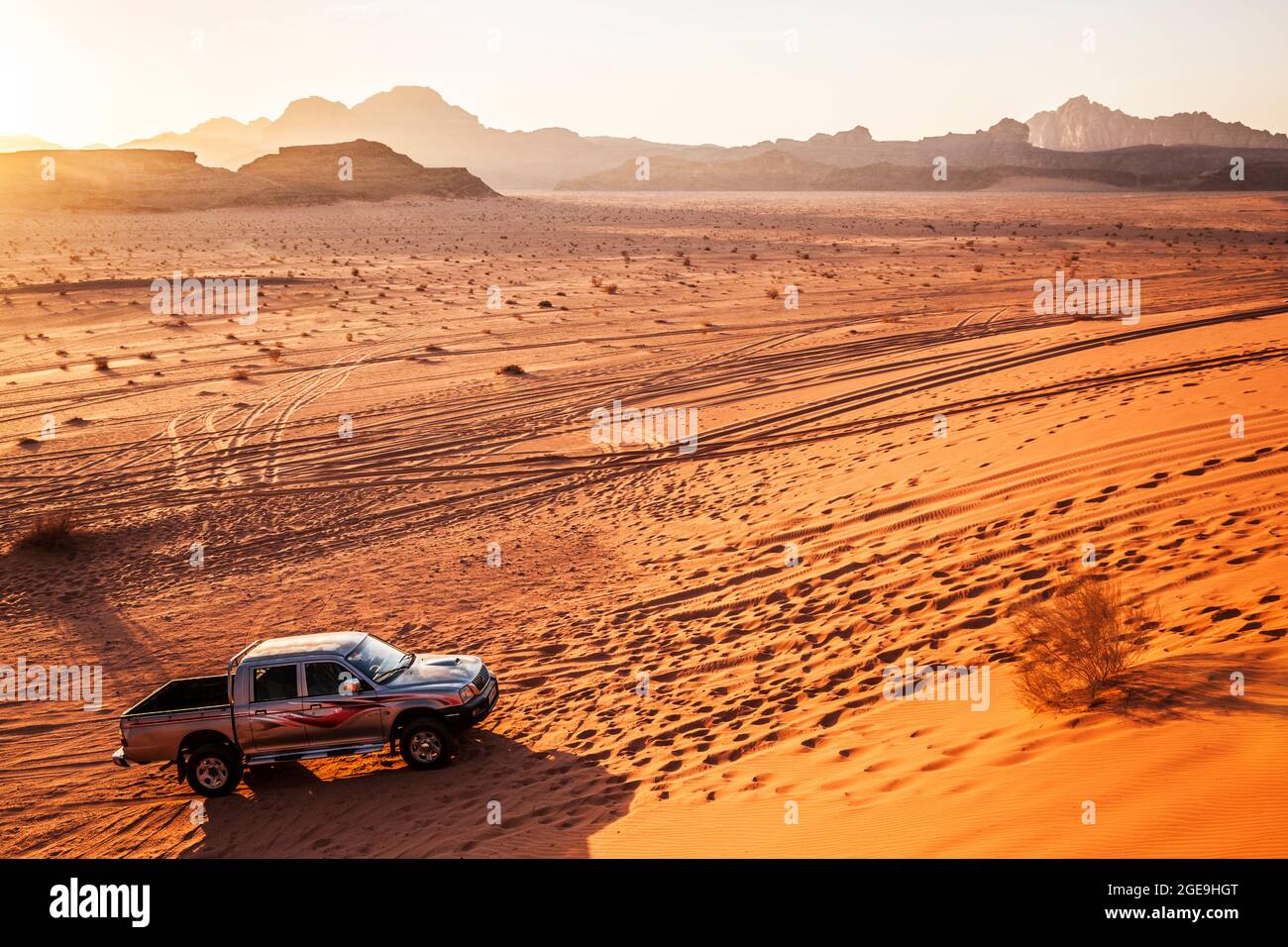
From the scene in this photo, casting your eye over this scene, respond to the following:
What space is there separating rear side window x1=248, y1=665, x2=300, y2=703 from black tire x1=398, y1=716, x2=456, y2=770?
122cm

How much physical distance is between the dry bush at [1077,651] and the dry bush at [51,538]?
Answer: 1593cm

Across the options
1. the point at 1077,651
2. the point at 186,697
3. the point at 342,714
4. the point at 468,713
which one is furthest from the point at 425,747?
the point at 1077,651

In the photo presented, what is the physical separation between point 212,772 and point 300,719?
1.03 meters

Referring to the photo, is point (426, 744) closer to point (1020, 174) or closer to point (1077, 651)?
point (1077, 651)

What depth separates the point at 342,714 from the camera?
9305mm

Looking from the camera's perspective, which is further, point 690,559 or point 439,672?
point 690,559

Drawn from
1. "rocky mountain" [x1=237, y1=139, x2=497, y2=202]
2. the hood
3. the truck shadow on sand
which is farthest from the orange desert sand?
"rocky mountain" [x1=237, y1=139, x2=497, y2=202]

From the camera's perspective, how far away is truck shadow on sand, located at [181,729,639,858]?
769cm

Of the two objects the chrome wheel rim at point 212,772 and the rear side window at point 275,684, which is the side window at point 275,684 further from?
the chrome wheel rim at point 212,772

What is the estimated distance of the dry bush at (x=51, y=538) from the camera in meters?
16.3

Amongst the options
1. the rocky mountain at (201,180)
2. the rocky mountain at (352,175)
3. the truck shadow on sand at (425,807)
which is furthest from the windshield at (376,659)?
the rocky mountain at (352,175)

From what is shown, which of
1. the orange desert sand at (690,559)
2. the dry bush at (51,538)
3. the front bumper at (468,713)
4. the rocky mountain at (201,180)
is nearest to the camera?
the orange desert sand at (690,559)

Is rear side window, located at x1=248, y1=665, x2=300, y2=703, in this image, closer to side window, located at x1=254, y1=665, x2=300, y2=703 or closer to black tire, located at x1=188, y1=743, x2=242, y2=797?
side window, located at x1=254, y1=665, x2=300, y2=703

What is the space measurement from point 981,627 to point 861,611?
1549 millimetres
